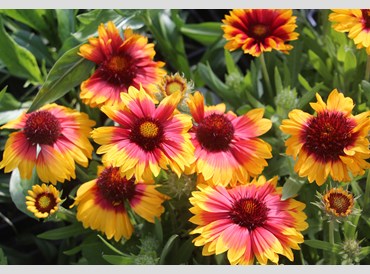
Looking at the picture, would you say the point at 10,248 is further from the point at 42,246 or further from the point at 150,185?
the point at 150,185

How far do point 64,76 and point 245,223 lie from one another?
1.53 ft

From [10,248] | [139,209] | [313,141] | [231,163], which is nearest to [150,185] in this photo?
[139,209]

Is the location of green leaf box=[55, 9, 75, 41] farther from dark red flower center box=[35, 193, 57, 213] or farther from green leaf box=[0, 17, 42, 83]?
A: dark red flower center box=[35, 193, 57, 213]

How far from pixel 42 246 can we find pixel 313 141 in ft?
2.18

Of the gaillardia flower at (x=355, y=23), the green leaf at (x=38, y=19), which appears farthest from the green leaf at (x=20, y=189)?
the gaillardia flower at (x=355, y=23)

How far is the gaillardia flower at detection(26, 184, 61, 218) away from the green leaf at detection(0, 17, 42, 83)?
422 millimetres

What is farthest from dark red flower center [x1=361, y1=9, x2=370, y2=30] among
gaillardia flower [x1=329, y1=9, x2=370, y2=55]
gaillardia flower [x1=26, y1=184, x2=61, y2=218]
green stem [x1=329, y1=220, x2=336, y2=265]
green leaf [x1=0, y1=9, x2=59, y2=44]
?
green leaf [x1=0, y1=9, x2=59, y2=44]

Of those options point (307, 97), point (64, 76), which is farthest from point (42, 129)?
point (307, 97)

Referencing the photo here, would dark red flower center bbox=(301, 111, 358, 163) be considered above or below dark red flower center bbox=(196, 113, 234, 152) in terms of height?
above

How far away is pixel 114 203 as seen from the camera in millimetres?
1089

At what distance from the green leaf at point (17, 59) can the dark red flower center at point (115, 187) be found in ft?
1.30

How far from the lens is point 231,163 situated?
103cm

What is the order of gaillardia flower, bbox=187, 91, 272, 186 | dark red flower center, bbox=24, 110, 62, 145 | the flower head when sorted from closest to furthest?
1. the flower head
2. gaillardia flower, bbox=187, 91, 272, 186
3. dark red flower center, bbox=24, 110, 62, 145

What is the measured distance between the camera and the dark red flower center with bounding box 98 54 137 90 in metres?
1.14
